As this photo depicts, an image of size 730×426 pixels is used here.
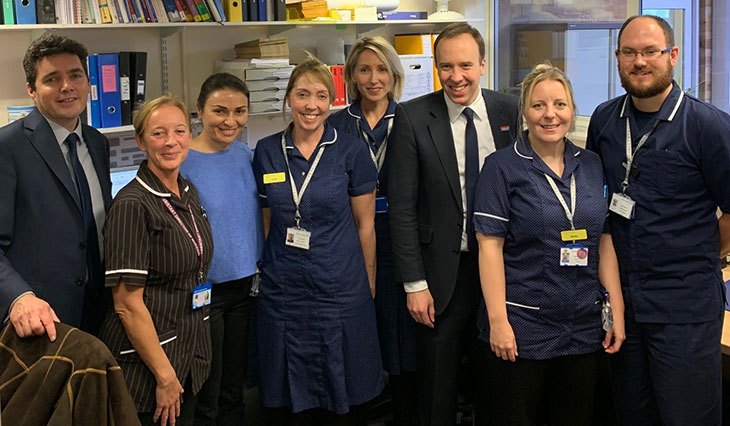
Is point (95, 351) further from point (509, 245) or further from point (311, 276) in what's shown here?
point (509, 245)

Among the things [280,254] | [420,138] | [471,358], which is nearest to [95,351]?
[280,254]

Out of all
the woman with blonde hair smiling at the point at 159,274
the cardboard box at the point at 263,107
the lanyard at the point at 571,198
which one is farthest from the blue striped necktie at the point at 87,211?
the cardboard box at the point at 263,107

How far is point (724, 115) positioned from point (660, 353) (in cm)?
79

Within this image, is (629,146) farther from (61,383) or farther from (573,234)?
(61,383)

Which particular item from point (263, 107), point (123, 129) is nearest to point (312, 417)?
point (123, 129)

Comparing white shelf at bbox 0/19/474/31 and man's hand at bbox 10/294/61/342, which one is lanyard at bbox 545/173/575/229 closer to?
man's hand at bbox 10/294/61/342

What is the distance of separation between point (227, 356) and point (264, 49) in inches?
73.8

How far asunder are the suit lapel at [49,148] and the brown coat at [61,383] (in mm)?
589

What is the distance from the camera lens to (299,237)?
107 inches

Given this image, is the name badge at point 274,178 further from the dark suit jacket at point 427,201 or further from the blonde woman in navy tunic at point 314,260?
the dark suit jacket at point 427,201

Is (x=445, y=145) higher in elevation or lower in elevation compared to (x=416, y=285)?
higher

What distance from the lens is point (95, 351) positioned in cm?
185

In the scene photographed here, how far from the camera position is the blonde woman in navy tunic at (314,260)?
9.00 feet

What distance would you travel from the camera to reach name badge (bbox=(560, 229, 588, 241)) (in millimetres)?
2422
